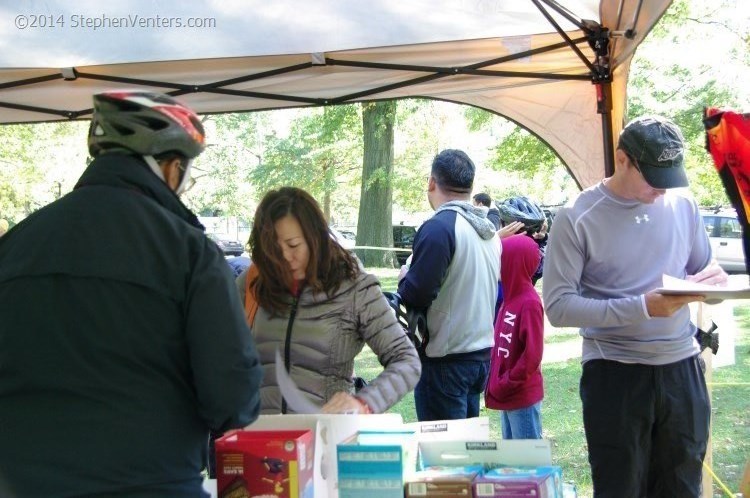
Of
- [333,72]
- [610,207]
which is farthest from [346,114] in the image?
[610,207]

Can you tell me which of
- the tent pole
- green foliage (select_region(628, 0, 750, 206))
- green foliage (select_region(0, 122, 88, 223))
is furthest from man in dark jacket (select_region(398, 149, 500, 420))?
green foliage (select_region(0, 122, 88, 223))

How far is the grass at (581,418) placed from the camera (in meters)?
5.82

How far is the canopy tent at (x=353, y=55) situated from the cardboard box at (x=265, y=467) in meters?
2.55

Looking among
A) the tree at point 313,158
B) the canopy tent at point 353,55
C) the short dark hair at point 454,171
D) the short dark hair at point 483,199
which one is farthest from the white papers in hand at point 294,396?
the tree at point 313,158

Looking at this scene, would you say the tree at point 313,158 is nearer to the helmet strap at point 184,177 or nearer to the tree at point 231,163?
the tree at point 231,163

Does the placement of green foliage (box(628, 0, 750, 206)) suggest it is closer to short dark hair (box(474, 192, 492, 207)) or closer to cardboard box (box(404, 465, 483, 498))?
short dark hair (box(474, 192, 492, 207))

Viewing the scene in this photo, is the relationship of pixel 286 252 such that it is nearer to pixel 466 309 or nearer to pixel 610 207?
pixel 610 207

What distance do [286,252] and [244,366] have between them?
1.03 metres

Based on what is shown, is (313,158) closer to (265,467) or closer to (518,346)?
(518,346)

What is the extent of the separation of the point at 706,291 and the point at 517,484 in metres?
0.71

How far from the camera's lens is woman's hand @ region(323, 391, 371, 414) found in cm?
253

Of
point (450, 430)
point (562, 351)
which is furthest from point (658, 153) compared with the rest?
point (562, 351)

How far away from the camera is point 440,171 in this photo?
4.10m

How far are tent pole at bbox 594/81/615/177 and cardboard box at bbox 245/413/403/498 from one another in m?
2.41
